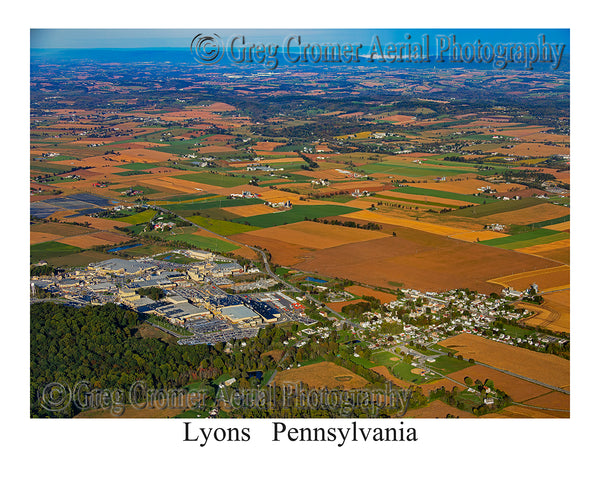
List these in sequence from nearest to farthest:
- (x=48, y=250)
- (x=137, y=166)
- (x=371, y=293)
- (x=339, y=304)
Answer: (x=339, y=304) → (x=371, y=293) → (x=48, y=250) → (x=137, y=166)

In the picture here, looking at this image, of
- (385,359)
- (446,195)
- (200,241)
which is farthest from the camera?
(446,195)

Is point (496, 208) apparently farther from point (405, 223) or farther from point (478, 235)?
point (478, 235)

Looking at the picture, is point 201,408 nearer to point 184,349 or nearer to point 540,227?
point 184,349

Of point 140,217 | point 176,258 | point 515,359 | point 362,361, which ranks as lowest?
point 362,361

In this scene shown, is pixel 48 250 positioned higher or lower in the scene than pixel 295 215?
lower

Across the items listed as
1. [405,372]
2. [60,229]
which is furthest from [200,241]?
[405,372]

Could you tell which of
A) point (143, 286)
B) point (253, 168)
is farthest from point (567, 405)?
point (253, 168)

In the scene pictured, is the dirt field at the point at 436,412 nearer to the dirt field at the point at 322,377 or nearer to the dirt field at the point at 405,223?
the dirt field at the point at 322,377
